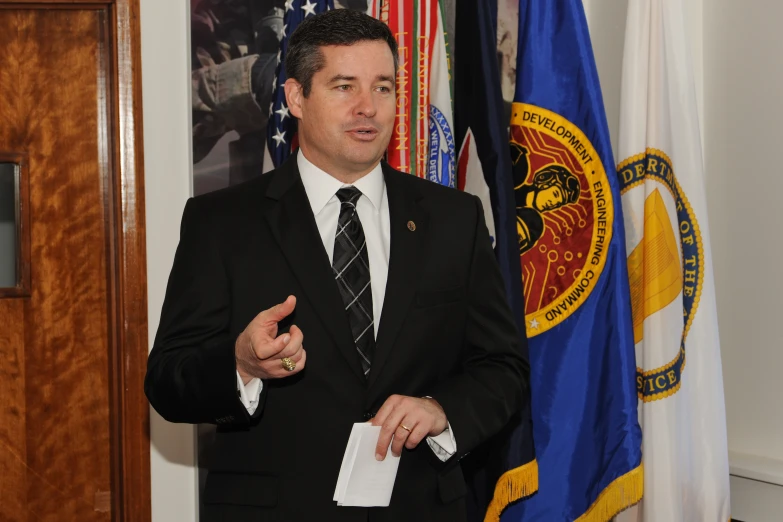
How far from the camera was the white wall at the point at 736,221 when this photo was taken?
2951 mm

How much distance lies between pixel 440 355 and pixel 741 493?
6.10 feet

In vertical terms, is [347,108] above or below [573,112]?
below

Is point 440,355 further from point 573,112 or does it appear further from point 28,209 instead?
point 28,209

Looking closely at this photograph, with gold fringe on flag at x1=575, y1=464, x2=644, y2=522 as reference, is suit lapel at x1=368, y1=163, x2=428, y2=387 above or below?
above

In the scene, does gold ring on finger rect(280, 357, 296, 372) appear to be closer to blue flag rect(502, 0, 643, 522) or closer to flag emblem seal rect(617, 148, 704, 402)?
blue flag rect(502, 0, 643, 522)

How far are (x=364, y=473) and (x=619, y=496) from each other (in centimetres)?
150

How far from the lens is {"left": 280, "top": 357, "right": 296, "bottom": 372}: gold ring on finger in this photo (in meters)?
1.36

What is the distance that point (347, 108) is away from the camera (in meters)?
1.75

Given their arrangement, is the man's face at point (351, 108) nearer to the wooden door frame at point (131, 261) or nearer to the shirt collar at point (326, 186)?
the shirt collar at point (326, 186)

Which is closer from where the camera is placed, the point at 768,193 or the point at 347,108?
the point at 347,108

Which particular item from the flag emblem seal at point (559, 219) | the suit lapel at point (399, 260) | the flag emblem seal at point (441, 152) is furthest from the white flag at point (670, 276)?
the suit lapel at point (399, 260)

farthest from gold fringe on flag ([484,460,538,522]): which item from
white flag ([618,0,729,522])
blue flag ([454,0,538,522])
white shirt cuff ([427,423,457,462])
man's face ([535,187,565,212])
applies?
white shirt cuff ([427,423,457,462])

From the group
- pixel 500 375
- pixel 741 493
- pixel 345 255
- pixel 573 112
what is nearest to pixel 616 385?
pixel 741 493

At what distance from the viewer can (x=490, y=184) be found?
9.00ft
